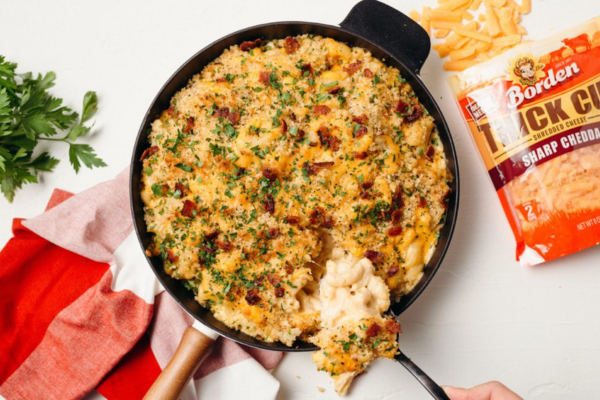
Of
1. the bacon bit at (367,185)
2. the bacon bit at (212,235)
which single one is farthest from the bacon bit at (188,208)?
the bacon bit at (367,185)

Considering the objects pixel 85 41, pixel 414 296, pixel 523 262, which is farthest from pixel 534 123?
pixel 85 41

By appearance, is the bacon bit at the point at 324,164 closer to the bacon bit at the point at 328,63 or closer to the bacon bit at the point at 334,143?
the bacon bit at the point at 334,143

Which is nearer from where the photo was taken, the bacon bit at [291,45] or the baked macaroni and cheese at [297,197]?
the baked macaroni and cheese at [297,197]

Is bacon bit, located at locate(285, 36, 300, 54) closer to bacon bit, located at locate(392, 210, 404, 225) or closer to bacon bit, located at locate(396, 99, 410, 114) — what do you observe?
bacon bit, located at locate(396, 99, 410, 114)

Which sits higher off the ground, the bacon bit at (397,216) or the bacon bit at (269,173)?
the bacon bit at (269,173)

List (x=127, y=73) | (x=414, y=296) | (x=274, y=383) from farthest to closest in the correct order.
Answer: (x=127, y=73) < (x=274, y=383) < (x=414, y=296)

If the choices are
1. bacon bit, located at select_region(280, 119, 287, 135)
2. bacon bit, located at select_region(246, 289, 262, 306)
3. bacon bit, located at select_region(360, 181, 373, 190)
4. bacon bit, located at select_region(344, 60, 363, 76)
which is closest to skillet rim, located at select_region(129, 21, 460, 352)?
bacon bit, located at select_region(344, 60, 363, 76)

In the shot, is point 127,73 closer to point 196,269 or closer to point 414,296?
point 196,269
